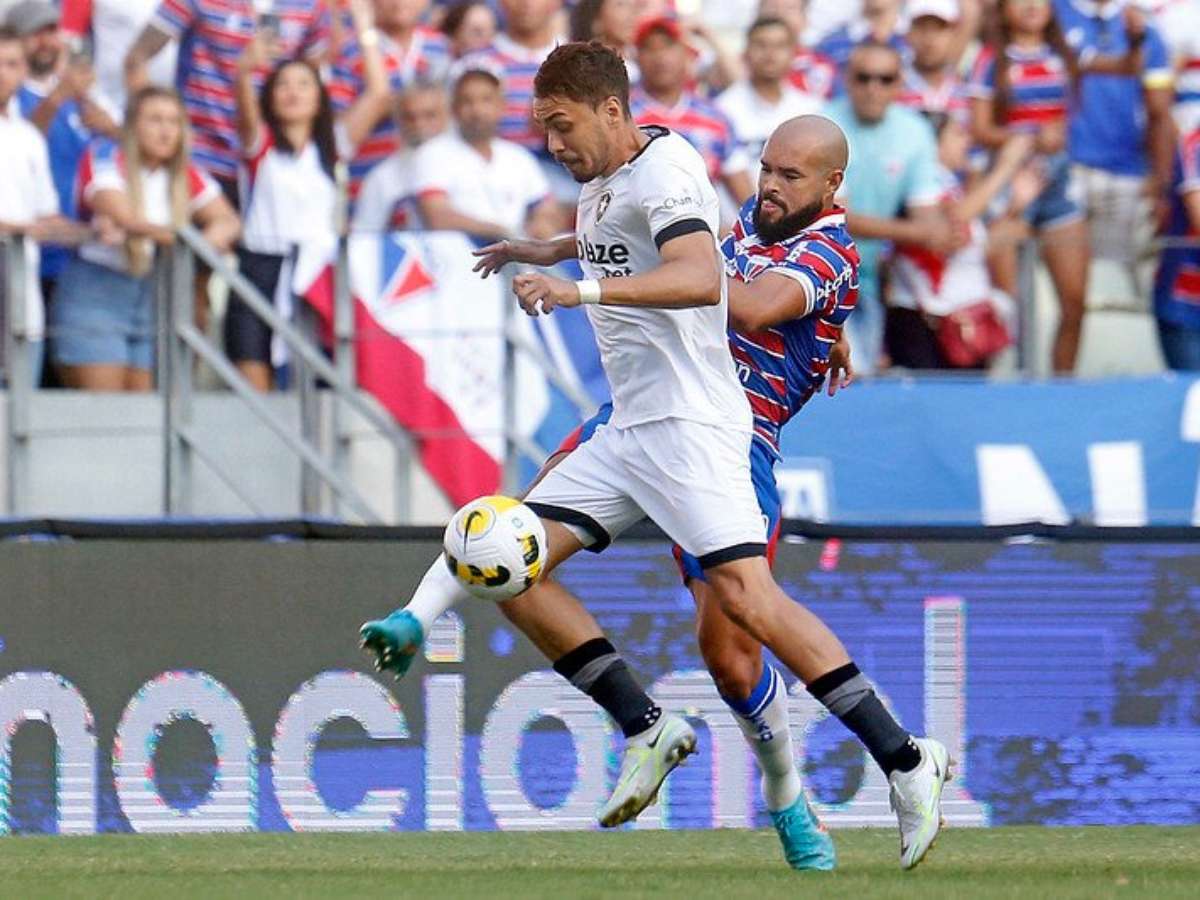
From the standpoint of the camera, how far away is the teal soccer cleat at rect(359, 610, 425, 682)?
629 centimetres

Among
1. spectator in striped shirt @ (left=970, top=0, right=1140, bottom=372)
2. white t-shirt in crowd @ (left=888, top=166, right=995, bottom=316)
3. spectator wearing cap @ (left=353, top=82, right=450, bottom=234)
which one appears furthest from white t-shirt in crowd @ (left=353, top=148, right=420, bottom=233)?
spectator in striped shirt @ (left=970, top=0, right=1140, bottom=372)

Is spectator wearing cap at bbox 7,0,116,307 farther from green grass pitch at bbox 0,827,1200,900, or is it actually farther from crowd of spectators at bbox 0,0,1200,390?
green grass pitch at bbox 0,827,1200,900

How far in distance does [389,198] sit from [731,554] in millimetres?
5111

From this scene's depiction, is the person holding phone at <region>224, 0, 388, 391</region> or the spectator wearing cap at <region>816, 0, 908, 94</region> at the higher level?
the spectator wearing cap at <region>816, 0, 908, 94</region>

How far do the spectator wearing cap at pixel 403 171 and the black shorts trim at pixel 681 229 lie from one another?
4.83 meters

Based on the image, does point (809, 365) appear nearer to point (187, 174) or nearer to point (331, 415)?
point (331, 415)

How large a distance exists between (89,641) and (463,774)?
1463 millimetres

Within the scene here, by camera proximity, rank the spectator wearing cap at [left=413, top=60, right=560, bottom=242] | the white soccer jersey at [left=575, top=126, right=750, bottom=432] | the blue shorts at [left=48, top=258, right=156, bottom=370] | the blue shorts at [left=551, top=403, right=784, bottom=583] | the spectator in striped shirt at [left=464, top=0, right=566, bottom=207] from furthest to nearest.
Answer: the spectator in striped shirt at [left=464, top=0, right=566, bottom=207]
the spectator wearing cap at [left=413, top=60, right=560, bottom=242]
the blue shorts at [left=48, top=258, right=156, bottom=370]
the blue shorts at [left=551, top=403, right=784, bottom=583]
the white soccer jersey at [left=575, top=126, right=750, bottom=432]

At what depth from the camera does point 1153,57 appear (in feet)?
39.5

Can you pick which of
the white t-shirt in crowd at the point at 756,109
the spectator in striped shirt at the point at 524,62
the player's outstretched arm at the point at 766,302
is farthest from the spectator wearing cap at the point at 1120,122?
the player's outstretched arm at the point at 766,302

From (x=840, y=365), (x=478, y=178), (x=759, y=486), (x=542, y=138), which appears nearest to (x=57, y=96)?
(x=478, y=178)

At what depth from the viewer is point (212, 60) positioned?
444 inches

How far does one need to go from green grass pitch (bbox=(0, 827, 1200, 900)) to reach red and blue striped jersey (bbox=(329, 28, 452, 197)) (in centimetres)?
414

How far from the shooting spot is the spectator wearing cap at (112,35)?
36.8 ft
